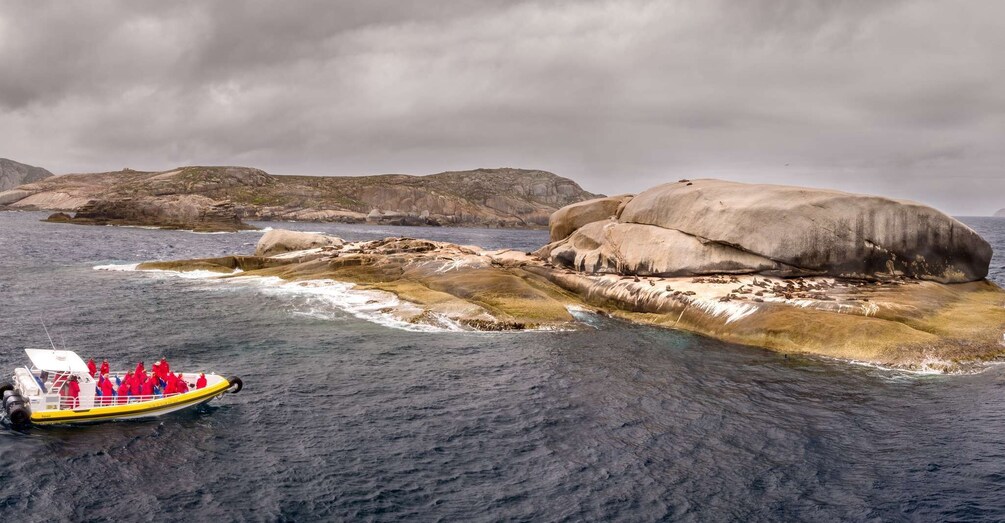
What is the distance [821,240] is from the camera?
136ft

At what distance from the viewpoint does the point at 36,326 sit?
36656 mm

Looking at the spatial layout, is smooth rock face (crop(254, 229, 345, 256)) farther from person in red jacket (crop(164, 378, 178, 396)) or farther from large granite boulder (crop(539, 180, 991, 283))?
person in red jacket (crop(164, 378, 178, 396))

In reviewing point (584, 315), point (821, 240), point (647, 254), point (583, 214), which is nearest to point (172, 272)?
point (583, 214)

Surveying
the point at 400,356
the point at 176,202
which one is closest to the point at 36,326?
the point at 400,356

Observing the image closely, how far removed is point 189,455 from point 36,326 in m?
25.0

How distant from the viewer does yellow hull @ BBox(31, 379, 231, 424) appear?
2223 cm

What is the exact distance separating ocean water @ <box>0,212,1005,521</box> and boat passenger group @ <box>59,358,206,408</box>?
1076 mm

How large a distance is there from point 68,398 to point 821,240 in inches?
1781

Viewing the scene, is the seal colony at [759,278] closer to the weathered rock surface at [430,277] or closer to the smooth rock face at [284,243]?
the weathered rock surface at [430,277]

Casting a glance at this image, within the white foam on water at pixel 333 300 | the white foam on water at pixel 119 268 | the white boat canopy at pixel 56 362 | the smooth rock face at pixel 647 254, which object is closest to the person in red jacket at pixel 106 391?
the white boat canopy at pixel 56 362

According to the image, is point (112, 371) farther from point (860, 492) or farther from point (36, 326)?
point (860, 492)

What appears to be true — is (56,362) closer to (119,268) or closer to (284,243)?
(284,243)

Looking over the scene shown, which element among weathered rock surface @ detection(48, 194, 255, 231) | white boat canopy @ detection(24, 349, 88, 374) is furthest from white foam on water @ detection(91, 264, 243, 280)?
weathered rock surface @ detection(48, 194, 255, 231)

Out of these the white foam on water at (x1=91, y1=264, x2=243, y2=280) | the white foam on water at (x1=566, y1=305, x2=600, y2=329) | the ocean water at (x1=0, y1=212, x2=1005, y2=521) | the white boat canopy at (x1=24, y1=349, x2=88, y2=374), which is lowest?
the ocean water at (x1=0, y1=212, x2=1005, y2=521)
